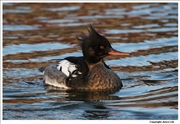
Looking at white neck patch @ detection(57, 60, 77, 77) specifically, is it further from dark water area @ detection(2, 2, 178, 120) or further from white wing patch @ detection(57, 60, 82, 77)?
dark water area @ detection(2, 2, 178, 120)

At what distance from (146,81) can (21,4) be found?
9959 mm

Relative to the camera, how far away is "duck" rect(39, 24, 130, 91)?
9.99 meters

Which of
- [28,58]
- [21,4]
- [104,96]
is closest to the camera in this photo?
[104,96]

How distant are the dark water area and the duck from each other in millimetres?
213

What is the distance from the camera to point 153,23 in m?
16.3

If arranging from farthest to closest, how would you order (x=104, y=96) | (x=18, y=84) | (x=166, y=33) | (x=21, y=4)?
(x=21, y=4) < (x=166, y=33) < (x=18, y=84) < (x=104, y=96)

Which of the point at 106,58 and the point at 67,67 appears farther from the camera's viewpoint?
the point at 106,58

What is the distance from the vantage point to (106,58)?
12.7m

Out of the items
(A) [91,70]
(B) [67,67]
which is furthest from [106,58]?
(A) [91,70]

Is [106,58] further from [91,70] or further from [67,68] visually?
[91,70]

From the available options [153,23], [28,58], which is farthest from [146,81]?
[153,23]

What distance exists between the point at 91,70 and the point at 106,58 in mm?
2509

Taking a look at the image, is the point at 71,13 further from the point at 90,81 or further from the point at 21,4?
the point at 90,81

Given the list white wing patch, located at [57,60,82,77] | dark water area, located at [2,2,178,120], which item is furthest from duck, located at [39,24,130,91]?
dark water area, located at [2,2,178,120]
